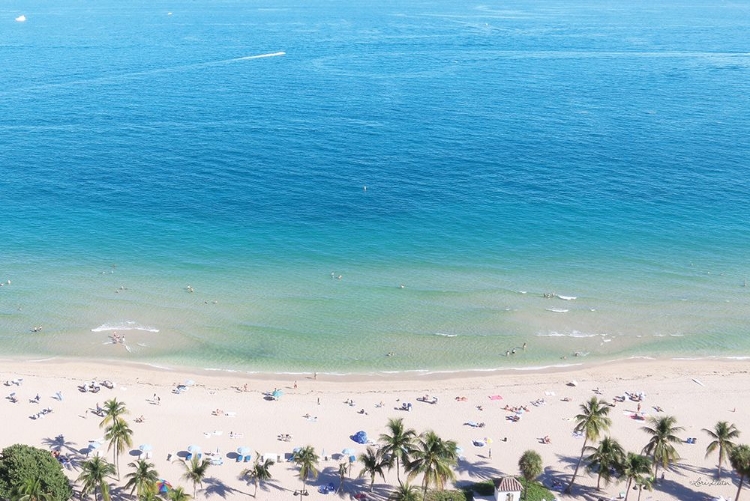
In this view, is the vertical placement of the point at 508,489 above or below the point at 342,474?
above

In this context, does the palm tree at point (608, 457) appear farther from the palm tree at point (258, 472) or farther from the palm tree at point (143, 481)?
the palm tree at point (143, 481)

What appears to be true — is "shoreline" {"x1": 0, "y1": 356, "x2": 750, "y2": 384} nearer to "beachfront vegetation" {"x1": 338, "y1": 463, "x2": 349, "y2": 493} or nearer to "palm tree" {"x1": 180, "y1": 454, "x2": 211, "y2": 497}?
"beachfront vegetation" {"x1": 338, "y1": 463, "x2": 349, "y2": 493}

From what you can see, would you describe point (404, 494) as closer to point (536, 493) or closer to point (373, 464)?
point (373, 464)

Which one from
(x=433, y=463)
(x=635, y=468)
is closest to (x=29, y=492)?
(x=433, y=463)

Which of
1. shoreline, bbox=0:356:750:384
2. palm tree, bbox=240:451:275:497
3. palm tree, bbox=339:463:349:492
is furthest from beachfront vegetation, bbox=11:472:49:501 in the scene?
shoreline, bbox=0:356:750:384

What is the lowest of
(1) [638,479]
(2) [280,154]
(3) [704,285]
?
(1) [638,479]

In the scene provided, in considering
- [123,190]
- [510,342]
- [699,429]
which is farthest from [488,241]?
[123,190]

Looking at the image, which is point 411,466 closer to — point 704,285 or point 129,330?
point 129,330

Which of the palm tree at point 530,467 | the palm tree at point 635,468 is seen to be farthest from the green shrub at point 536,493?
the palm tree at point 635,468
